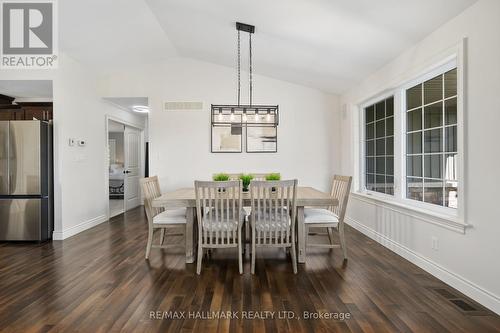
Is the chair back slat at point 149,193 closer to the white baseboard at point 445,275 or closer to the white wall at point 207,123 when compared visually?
the white wall at point 207,123

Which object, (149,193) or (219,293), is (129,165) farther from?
(219,293)

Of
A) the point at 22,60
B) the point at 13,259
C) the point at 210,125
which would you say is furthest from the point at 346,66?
the point at 13,259

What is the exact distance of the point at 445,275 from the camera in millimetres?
2580

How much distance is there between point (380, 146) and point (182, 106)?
11.8ft

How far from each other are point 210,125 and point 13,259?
137 inches

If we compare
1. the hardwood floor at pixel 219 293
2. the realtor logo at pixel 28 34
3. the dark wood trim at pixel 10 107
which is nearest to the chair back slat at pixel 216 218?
the hardwood floor at pixel 219 293

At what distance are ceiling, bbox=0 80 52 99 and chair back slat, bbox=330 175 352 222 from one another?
14.7ft

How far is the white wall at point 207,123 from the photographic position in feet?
17.4

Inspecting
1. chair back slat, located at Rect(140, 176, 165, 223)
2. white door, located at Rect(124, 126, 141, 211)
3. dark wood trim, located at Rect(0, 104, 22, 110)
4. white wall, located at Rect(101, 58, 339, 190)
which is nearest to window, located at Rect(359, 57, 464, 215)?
white wall, located at Rect(101, 58, 339, 190)

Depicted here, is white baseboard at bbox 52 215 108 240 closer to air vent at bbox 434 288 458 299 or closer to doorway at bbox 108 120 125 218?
doorway at bbox 108 120 125 218

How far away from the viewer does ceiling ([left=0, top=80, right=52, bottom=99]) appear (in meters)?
4.22

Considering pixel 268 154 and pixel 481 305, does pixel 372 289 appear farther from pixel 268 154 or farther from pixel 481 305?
pixel 268 154

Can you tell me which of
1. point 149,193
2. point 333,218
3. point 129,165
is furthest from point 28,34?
point 333,218

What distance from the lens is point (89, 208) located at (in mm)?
4867
